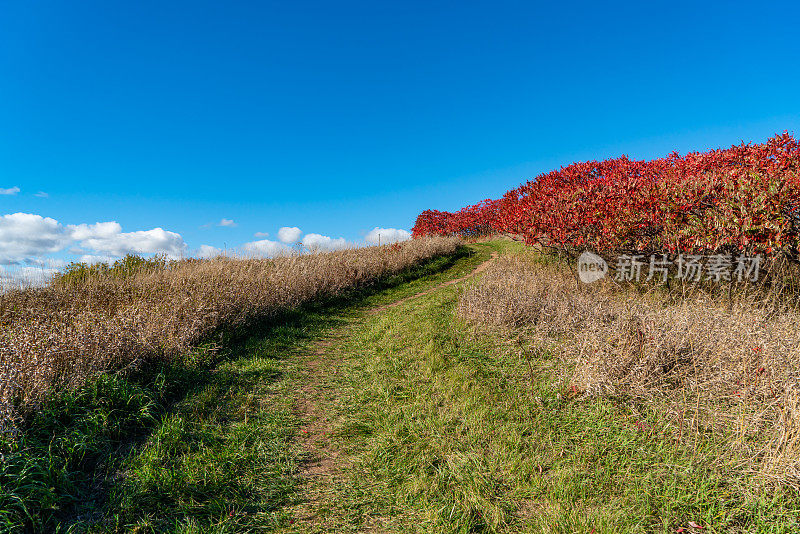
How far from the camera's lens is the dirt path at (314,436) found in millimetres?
3459

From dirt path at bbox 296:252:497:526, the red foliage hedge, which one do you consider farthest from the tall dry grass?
the red foliage hedge

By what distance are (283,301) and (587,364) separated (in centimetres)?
801

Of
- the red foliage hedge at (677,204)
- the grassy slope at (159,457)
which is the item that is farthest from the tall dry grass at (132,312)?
the red foliage hedge at (677,204)

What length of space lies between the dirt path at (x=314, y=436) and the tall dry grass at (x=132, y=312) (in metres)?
2.33

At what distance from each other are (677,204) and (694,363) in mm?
4636

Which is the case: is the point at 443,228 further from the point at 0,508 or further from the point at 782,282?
the point at 0,508

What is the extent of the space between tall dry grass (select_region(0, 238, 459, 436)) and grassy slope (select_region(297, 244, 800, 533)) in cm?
327

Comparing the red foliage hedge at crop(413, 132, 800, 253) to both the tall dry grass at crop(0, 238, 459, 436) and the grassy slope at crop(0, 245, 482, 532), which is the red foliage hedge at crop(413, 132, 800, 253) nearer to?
the tall dry grass at crop(0, 238, 459, 436)

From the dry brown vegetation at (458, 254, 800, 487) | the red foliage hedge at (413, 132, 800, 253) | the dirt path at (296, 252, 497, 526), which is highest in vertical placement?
the red foliage hedge at (413, 132, 800, 253)

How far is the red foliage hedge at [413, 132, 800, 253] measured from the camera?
6828 millimetres

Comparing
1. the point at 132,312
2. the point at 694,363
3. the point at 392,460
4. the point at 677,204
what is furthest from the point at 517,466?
the point at 677,204

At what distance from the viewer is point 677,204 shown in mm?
7883

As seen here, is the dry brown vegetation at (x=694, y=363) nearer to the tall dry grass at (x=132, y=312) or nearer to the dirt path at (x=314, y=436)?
the dirt path at (x=314, y=436)

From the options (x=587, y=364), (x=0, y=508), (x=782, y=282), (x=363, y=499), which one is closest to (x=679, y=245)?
(x=782, y=282)
